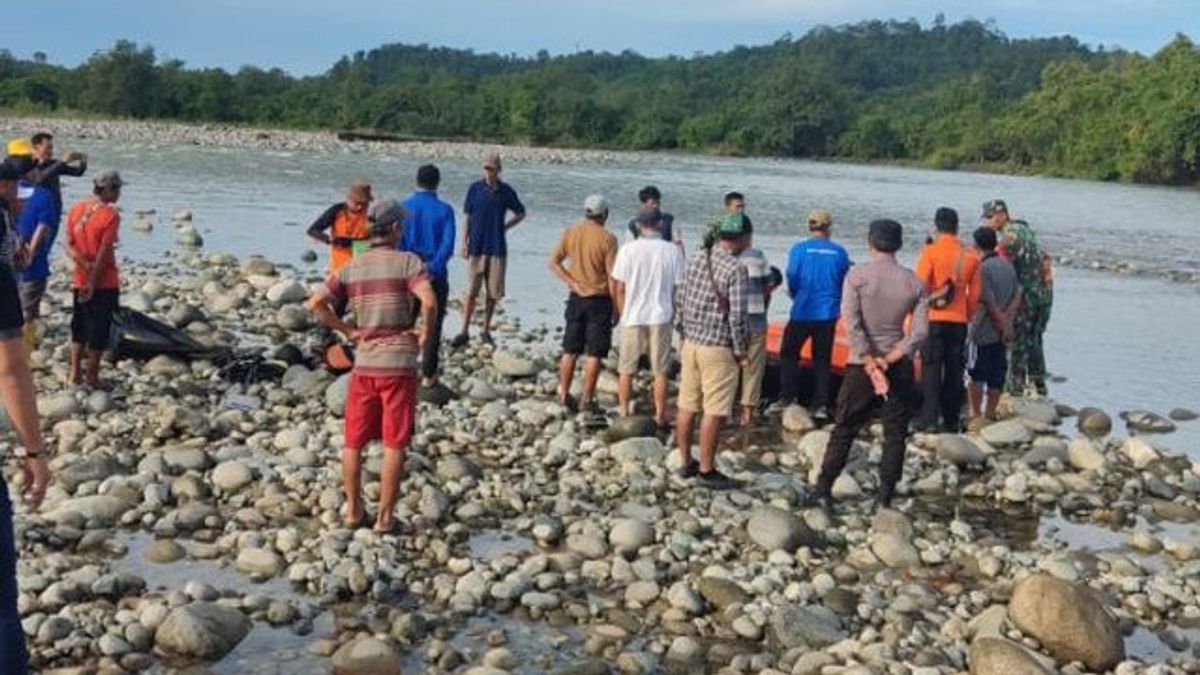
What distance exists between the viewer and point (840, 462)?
9.15 meters

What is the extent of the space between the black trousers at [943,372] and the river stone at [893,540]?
2883 millimetres

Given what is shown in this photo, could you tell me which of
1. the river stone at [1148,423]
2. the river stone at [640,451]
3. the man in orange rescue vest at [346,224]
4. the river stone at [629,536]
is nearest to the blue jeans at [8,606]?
the river stone at [629,536]

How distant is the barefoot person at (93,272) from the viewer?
10.6 meters

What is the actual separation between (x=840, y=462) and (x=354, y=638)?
3855 mm

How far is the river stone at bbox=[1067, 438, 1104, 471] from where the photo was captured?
10789mm

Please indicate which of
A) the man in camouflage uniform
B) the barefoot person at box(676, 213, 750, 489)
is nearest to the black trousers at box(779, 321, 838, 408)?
the man in camouflage uniform

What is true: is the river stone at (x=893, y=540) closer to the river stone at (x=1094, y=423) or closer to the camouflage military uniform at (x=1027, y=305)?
the camouflage military uniform at (x=1027, y=305)

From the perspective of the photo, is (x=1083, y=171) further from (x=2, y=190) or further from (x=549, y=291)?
(x=2, y=190)

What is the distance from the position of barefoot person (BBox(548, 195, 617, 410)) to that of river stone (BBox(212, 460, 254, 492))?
3297mm

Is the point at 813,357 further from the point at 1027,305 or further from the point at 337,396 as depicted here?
the point at 337,396

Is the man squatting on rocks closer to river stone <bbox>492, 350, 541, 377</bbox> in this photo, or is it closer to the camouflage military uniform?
river stone <bbox>492, 350, 541, 377</bbox>

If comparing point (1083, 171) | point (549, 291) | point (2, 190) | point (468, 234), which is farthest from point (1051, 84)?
point (2, 190)

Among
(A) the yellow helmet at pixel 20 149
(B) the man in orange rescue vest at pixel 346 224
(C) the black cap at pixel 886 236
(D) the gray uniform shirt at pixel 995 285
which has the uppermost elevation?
(A) the yellow helmet at pixel 20 149

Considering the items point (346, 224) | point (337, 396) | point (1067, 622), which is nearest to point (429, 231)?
point (346, 224)
